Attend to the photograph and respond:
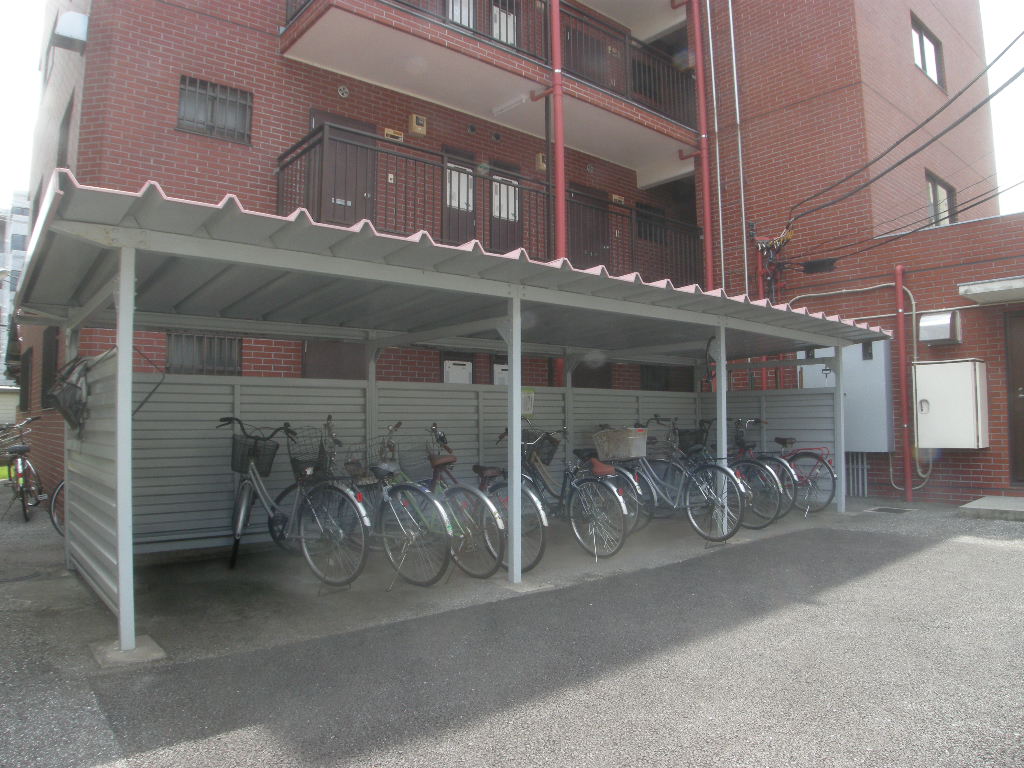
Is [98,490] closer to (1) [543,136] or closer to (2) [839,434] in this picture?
(2) [839,434]

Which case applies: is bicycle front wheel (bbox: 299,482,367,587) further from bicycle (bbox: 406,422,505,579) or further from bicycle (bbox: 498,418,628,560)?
bicycle (bbox: 498,418,628,560)

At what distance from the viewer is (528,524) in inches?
214

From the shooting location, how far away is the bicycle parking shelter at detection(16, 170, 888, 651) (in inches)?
137

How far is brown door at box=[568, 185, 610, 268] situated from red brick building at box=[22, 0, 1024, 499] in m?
0.04

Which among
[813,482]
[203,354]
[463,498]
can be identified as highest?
[203,354]

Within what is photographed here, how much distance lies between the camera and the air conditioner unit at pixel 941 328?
28.0 feet

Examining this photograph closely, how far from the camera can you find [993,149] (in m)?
14.4

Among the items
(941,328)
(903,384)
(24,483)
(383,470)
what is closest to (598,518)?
(383,470)

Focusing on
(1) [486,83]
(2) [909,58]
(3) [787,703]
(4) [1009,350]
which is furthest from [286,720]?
(2) [909,58]

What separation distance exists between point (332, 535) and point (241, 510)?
99cm

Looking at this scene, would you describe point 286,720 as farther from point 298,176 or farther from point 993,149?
point 993,149

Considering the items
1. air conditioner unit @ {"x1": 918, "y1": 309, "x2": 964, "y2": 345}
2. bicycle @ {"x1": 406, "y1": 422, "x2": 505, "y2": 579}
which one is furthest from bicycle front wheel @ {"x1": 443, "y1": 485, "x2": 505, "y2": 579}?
air conditioner unit @ {"x1": 918, "y1": 309, "x2": 964, "y2": 345}

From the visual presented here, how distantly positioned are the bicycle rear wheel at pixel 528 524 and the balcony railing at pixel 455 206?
122 inches

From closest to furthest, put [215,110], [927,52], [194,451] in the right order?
[194,451], [215,110], [927,52]
